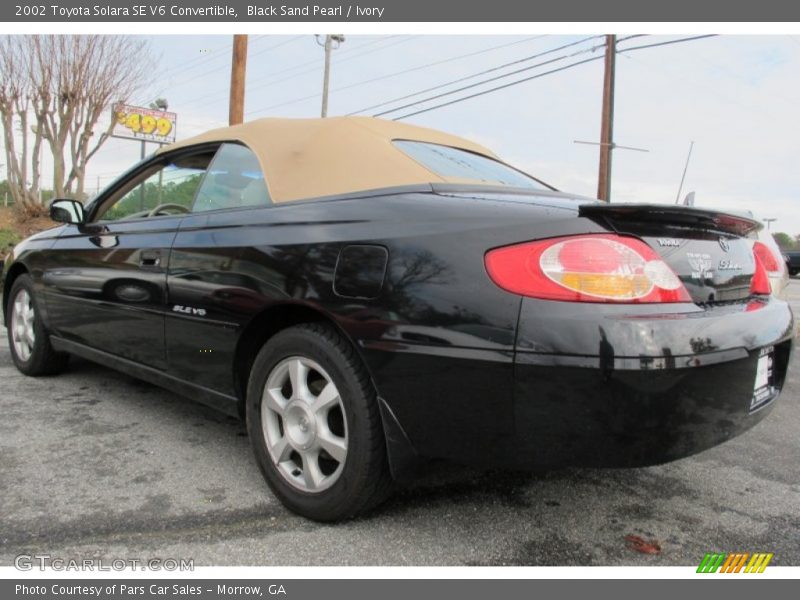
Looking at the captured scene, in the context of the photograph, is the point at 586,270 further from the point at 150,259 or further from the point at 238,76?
the point at 238,76

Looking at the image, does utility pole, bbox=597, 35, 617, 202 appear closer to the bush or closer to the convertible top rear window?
the convertible top rear window

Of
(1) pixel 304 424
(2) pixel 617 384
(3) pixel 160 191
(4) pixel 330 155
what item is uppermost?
(4) pixel 330 155

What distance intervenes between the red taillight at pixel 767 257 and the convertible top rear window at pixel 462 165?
0.93 meters

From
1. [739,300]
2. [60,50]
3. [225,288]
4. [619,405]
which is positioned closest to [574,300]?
[619,405]

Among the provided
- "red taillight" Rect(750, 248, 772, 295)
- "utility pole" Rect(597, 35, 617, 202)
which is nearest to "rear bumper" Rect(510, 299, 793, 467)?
"red taillight" Rect(750, 248, 772, 295)

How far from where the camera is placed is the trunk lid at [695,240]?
6.00 ft

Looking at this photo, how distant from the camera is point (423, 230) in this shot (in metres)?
1.94

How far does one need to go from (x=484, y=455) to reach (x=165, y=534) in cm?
111

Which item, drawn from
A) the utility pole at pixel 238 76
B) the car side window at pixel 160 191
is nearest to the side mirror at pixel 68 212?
the car side window at pixel 160 191

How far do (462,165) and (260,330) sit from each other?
117 cm

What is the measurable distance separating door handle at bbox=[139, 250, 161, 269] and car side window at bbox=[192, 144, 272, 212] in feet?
0.91

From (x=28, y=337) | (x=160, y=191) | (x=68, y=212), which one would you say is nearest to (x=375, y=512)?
(x=160, y=191)

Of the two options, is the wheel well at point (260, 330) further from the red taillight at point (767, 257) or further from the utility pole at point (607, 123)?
the utility pole at point (607, 123)
